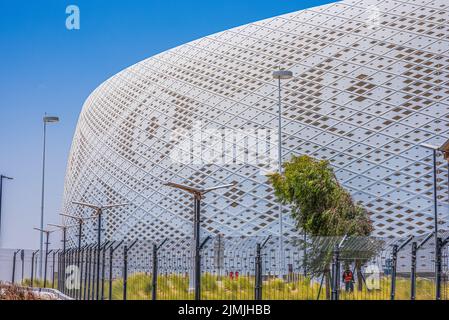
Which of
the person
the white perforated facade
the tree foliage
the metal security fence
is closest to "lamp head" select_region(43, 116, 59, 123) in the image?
the white perforated facade

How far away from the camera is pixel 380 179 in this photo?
29.7m

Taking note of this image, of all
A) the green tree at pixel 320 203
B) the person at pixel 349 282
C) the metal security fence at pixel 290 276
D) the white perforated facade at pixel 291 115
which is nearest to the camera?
the metal security fence at pixel 290 276

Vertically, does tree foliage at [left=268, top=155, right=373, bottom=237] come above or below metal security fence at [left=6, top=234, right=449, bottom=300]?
above

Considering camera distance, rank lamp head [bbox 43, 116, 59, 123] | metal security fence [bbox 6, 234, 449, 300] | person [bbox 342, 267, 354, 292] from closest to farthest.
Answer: metal security fence [bbox 6, 234, 449, 300], person [bbox 342, 267, 354, 292], lamp head [bbox 43, 116, 59, 123]

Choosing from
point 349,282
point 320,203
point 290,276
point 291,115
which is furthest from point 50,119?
point 349,282

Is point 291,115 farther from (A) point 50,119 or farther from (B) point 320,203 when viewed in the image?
(B) point 320,203

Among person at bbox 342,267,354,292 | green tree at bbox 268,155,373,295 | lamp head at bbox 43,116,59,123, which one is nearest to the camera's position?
person at bbox 342,267,354,292

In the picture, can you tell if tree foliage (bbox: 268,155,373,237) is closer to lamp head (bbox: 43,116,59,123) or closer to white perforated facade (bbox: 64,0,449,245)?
white perforated facade (bbox: 64,0,449,245)

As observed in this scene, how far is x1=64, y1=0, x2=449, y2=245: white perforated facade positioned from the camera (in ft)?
97.2

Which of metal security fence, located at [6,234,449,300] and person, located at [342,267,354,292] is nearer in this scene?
metal security fence, located at [6,234,449,300]

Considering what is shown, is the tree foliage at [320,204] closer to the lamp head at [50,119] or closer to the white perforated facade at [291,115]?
the white perforated facade at [291,115]

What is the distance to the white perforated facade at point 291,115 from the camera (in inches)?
1167

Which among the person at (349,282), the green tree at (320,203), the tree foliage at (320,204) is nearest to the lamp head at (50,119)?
the green tree at (320,203)

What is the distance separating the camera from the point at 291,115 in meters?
33.0
